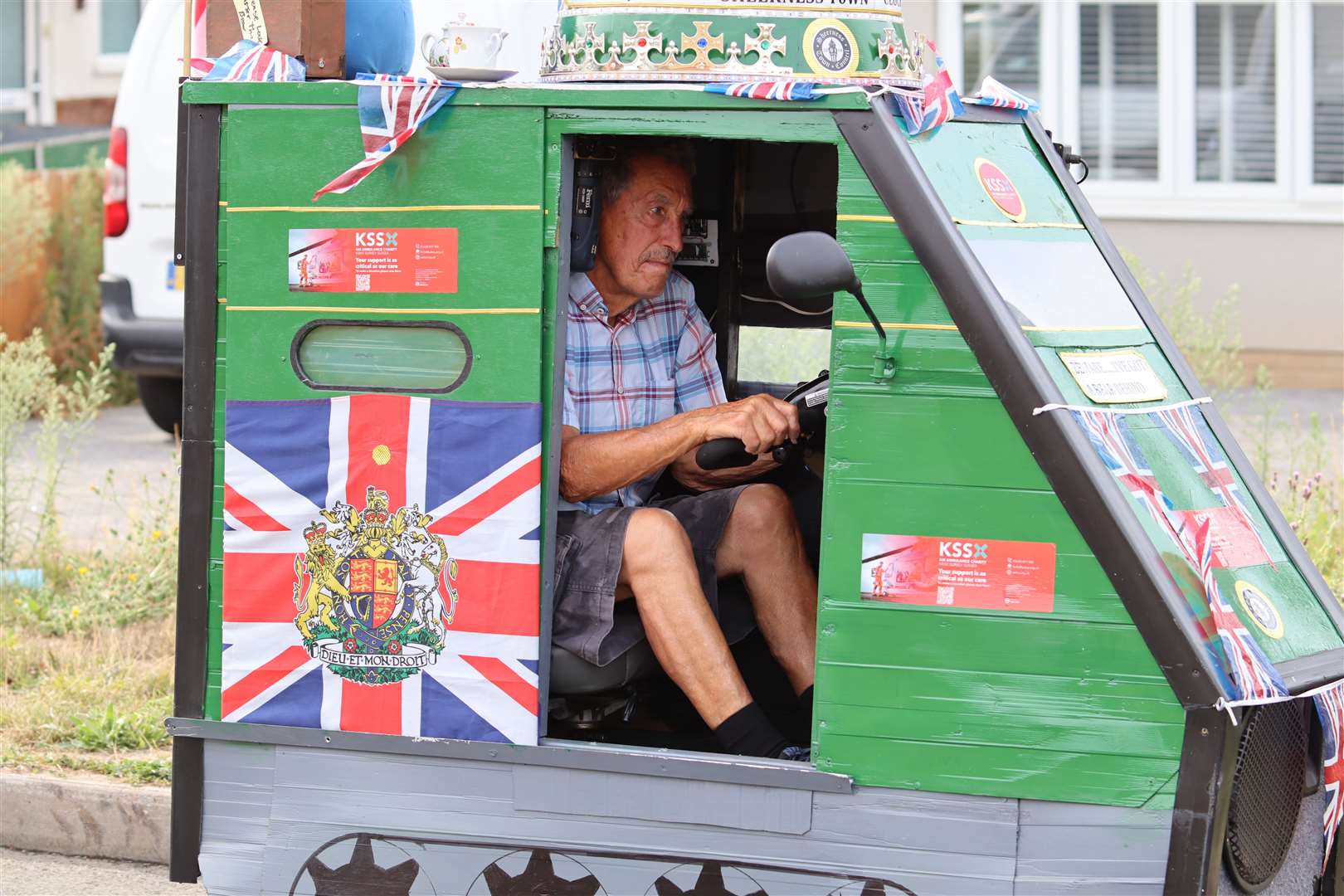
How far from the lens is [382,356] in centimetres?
341

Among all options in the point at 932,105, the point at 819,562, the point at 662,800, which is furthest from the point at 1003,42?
the point at 662,800

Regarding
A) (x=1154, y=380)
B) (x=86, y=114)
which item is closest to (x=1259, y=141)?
(x=1154, y=380)

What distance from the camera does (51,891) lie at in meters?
4.46

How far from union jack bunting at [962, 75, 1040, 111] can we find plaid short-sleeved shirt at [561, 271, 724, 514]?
3.32ft

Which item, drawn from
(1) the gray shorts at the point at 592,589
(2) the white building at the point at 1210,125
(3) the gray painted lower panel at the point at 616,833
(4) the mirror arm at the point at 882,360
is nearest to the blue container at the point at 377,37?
→ (1) the gray shorts at the point at 592,589

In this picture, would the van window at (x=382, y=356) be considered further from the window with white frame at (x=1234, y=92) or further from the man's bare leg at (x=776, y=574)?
the window with white frame at (x=1234, y=92)

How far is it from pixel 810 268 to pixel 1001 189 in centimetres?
60

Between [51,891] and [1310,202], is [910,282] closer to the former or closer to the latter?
[51,891]

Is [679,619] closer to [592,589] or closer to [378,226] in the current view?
[592,589]

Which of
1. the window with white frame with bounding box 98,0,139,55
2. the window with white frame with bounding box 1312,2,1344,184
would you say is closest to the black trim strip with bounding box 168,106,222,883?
the window with white frame with bounding box 1312,2,1344,184

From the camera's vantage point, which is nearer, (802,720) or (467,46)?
(467,46)

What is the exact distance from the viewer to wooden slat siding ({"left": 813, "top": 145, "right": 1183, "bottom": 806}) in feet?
10.00

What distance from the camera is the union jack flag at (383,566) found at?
3.36 m

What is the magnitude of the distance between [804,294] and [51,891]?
9.05ft
